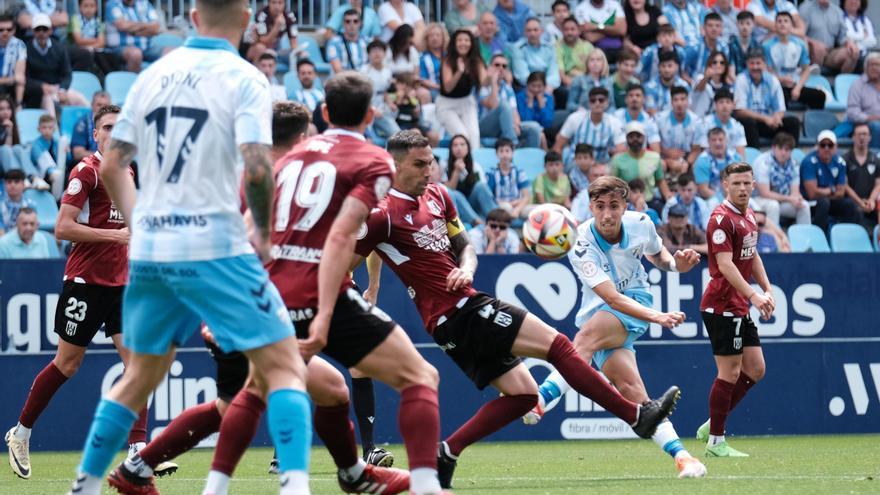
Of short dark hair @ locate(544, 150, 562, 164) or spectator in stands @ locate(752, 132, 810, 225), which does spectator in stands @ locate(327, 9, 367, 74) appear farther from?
spectator in stands @ locate(752, 132, 810, 225)

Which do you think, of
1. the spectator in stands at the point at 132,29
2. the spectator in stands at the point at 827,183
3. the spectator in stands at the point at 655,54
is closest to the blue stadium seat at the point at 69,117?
the spectator in stands at the point at 132,29

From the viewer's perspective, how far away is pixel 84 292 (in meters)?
9.65

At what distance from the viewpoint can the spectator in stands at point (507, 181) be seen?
16359 mm

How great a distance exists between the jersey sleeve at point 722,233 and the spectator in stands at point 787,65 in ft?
31.5

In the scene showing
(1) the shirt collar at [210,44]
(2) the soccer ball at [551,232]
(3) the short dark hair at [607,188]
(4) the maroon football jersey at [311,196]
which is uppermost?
(1) the shirt collar at [210,44]

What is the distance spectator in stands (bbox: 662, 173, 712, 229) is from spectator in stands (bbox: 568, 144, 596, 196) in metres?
1.07

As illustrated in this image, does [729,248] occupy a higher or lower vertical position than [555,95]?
higher

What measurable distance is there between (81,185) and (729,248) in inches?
193

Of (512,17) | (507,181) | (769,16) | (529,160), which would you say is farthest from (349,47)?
(769,16)

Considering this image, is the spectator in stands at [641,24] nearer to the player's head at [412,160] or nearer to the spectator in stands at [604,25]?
the spectator in stands at [604,25]

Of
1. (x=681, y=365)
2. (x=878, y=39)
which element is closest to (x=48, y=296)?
(x=681, y=365)

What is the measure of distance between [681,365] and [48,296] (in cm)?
594

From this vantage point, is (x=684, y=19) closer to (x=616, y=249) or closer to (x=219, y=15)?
(x=616, y=249)

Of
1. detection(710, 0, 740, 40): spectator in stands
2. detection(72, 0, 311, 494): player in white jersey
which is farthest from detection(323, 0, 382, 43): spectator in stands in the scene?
detection(72, 0, 311, 494): player in white jersey
